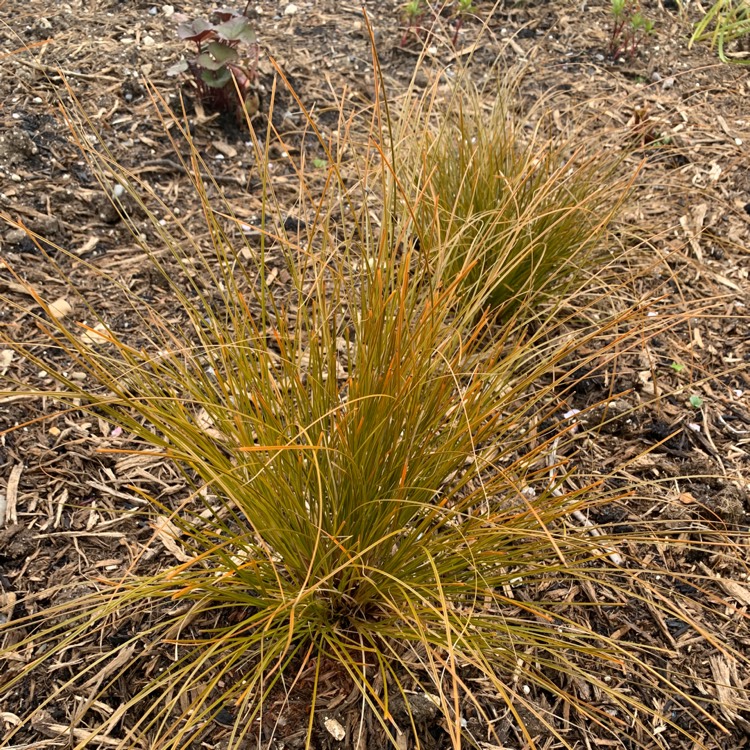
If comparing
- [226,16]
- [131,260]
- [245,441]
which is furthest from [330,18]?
[245,441]

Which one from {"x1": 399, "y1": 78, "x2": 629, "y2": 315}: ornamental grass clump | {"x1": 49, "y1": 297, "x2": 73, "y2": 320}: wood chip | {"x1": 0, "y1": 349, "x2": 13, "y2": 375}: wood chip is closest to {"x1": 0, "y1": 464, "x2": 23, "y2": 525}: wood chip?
{"x1": 0, "y1": 349, "x2": 13, "y2": 375}: wood chip

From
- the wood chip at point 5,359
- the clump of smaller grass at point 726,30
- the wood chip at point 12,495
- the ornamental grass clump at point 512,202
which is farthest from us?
the clump of smaller grass at point 726,30

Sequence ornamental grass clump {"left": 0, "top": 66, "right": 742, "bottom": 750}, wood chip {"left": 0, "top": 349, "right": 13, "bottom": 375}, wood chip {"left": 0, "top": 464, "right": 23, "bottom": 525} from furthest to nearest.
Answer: wood chip {"left": 0, "top": 349, "right": 13, "bottom": 375} → wood chip {"left": 0, "top": 464, "right": 23, "bottom": 525} → ornamental grass clump {"left": 0, "top": 66, "right": 742, "bottom": 750}

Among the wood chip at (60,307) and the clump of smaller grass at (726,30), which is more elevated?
the clump of smaller grass at (726,30)

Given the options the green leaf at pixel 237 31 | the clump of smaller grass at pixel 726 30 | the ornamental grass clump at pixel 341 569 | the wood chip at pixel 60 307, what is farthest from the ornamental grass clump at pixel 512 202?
the clump of smaller grass at pixel 726 30

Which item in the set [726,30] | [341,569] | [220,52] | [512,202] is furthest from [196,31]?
[726,30]

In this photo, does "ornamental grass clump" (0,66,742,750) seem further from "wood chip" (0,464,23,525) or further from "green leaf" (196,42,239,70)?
"green leaf" (196,42,239,70)

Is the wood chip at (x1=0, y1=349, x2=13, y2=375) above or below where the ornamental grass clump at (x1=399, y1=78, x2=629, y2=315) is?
below

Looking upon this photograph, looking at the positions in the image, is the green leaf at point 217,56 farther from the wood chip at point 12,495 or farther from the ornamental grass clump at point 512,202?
the wood chip at point 12,495

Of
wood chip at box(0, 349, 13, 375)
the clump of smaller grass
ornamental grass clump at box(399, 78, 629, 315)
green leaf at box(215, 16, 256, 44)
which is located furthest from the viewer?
the clump of smaller grass

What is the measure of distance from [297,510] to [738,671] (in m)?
1.28

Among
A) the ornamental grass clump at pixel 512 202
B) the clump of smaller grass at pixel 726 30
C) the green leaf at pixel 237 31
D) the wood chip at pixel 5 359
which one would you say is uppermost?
the clump of smaller grass at pixel 726 30

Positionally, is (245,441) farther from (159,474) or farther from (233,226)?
(233,226)

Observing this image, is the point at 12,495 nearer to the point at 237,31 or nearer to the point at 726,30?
the point at 237,31
